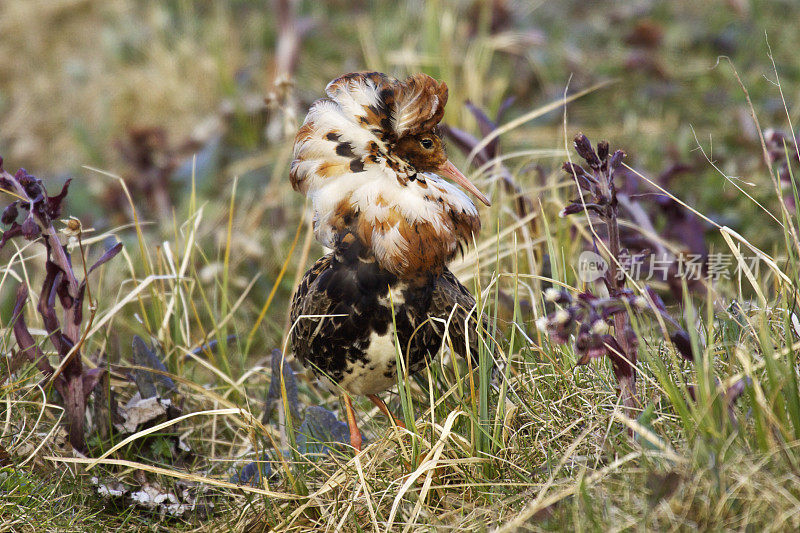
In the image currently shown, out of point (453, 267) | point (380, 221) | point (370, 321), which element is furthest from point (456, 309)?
point (453, 267)

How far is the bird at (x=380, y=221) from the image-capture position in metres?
2.06

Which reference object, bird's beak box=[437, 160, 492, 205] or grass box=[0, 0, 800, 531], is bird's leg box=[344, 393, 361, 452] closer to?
grass box=[0, 0, 800, 531]

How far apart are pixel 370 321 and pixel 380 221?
277 mm

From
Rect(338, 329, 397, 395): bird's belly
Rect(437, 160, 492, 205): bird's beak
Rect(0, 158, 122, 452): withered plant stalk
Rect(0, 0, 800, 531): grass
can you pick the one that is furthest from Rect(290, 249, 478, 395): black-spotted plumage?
Rect(0, 158, 122, 452): withered plant stalk

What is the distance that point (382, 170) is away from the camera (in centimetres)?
207

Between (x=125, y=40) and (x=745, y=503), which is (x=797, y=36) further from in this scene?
(x=125, y=40)

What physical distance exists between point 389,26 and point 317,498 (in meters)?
4.04

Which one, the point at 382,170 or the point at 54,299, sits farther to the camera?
the point at 54,299

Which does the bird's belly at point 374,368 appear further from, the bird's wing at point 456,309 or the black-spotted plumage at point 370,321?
the bird's wing at point 456,309

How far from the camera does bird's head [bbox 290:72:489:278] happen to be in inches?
80.8

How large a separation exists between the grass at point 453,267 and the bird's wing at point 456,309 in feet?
0.25

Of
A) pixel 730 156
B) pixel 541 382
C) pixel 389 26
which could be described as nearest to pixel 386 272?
pixel 541 382

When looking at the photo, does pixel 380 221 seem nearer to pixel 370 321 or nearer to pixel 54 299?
pixel 370 321

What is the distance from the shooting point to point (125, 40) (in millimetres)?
6117
